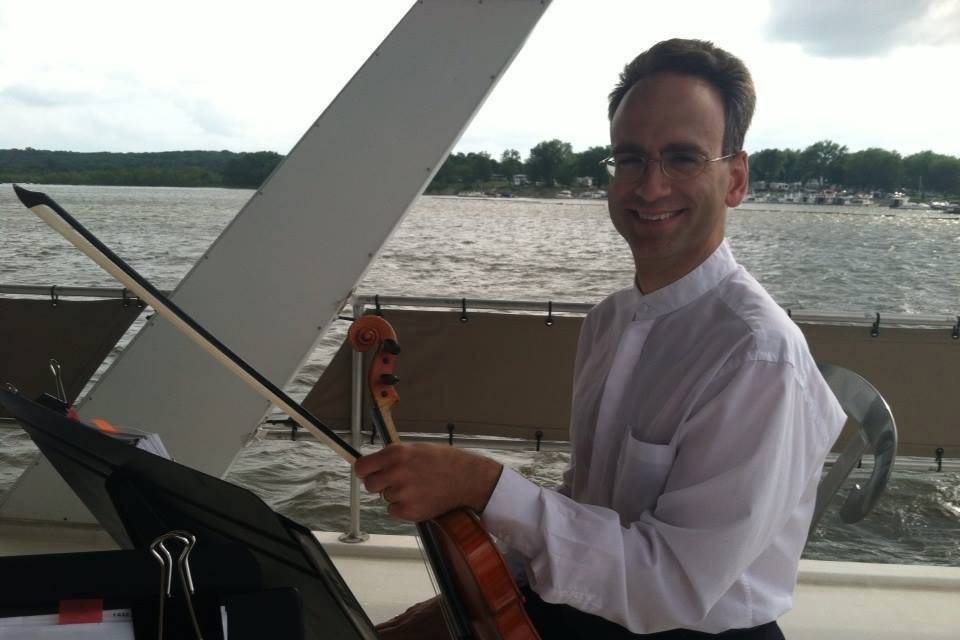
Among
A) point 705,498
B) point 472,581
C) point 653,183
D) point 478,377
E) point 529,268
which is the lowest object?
point 529,268

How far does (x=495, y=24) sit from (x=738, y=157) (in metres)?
1.35

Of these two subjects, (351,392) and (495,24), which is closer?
(495,24)

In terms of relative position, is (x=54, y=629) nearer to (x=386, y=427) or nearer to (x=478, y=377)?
(x=386, y=427)

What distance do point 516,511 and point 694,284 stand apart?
1.42ft

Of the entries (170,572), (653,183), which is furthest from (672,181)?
(170,572)

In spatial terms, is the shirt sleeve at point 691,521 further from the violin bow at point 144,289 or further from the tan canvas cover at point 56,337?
the tan canvas cover at point 56,337

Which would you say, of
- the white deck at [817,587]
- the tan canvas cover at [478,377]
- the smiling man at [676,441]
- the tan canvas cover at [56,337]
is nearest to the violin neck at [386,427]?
the smiling man at [676,441]

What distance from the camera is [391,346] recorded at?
4.79ft

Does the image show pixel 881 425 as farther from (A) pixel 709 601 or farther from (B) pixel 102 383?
(B) pixel 102 383

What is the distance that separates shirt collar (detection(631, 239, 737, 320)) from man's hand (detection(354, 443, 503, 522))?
1.26ft

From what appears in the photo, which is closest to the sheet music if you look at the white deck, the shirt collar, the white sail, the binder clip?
Result: the binder clip

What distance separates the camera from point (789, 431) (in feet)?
3.45

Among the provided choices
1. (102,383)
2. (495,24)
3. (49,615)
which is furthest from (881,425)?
(102,383)

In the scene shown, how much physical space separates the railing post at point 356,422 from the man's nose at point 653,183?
141 centimetres
